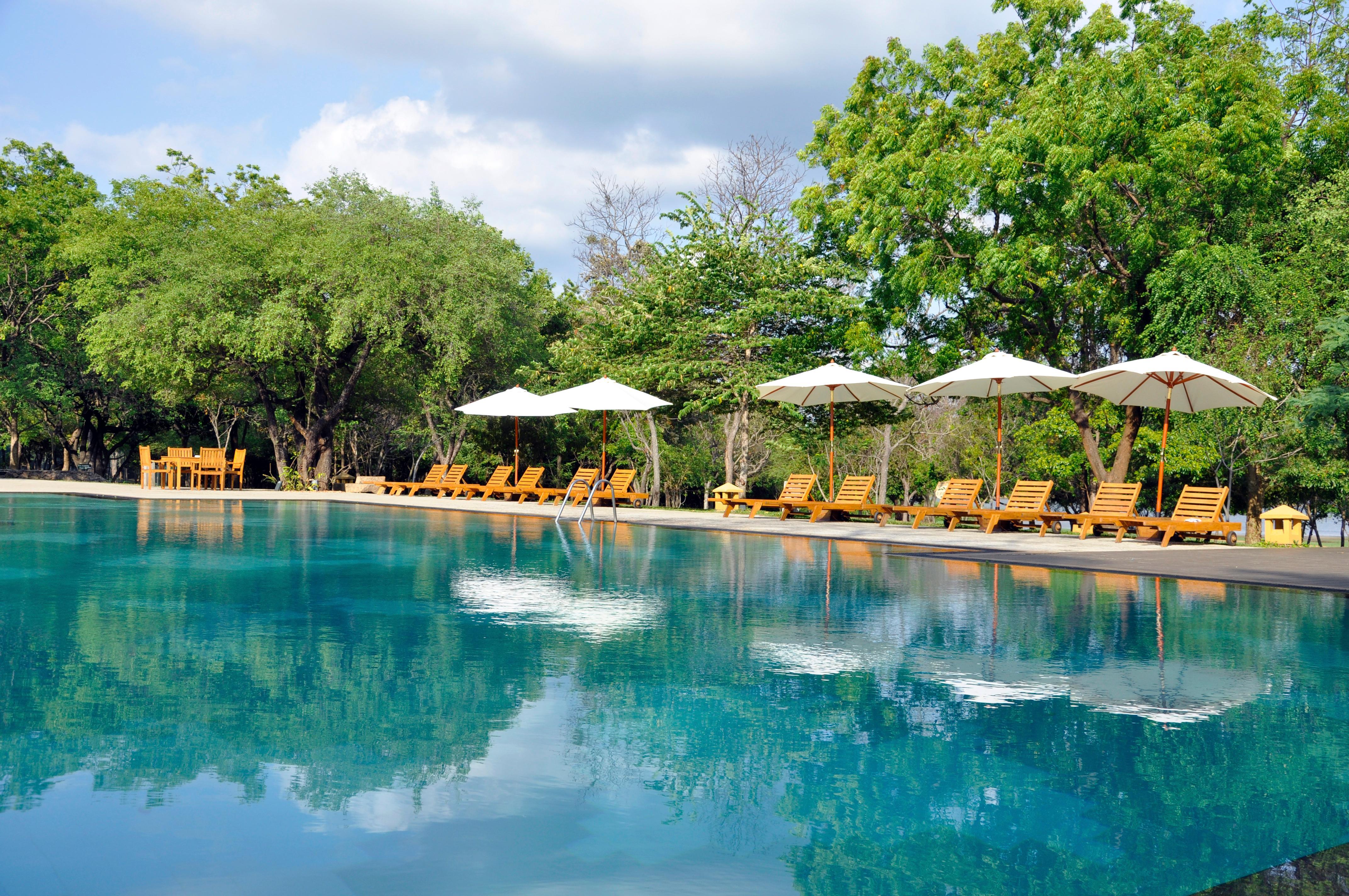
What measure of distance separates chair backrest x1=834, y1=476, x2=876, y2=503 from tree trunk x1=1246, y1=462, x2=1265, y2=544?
8358 mm

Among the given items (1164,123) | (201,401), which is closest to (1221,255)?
(1164,123)

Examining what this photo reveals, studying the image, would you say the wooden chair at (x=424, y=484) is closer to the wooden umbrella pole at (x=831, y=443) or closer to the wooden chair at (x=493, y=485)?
the wooden chair at (x=493, y=485)

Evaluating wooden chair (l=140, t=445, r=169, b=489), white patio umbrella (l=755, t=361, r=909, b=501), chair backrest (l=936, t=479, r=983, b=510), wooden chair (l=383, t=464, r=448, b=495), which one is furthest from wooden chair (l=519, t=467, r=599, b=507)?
wooden chair (l=140, t=445, r=169, b=489)

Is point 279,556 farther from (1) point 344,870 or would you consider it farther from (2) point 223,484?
(2) point 223,484

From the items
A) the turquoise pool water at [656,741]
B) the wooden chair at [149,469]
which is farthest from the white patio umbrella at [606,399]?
the wooden chair at [149,469]

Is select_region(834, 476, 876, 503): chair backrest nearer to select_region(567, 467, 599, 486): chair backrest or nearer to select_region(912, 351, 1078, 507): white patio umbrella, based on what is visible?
select_region(912, 351, 1078, 507): white patio umbrella

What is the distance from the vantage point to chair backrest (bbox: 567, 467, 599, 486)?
67.5 feet

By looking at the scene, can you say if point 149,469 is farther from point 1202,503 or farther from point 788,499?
point 1202,503

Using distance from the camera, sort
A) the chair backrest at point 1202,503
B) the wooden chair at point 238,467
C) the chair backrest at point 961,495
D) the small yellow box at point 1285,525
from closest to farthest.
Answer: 1. the chair backrest at point 1202,503
2. the small yellow box at point 1285,525
3. the chair backrest at point 961,495
4. the wooden chair at point 238,467

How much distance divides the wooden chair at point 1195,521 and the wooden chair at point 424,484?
17.4 metres

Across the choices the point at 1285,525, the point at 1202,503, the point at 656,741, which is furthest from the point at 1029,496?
the point at 656,741

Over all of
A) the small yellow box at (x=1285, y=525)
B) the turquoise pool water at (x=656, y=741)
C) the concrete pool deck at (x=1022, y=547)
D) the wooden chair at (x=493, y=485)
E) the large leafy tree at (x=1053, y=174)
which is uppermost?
the large leafy tree at (x=1053, y=174)

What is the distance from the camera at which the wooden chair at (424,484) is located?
26359 mm

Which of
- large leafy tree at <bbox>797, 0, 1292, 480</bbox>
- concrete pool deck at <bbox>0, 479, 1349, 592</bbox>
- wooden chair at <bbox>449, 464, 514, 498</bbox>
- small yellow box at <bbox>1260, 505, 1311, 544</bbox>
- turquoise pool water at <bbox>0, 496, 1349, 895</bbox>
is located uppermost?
large leafy tree at <bbox>797, 0, 1292, 480</bbox>
